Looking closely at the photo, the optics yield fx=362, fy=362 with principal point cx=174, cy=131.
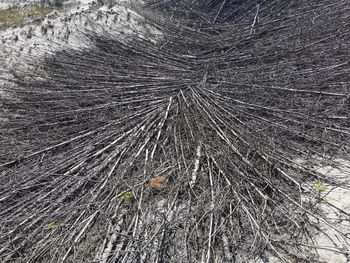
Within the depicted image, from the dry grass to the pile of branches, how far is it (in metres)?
3.10

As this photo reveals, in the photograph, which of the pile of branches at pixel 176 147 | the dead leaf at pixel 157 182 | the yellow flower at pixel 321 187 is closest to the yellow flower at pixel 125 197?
the pile of branches at pixel 176 147

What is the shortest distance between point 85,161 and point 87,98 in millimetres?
1236

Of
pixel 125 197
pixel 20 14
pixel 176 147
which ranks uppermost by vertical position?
pixel 20 14

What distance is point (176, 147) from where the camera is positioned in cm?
359

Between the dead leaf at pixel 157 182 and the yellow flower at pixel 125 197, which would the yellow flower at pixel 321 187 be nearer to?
the dead leaf at pixel 157 182

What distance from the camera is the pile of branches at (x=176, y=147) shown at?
2816mm

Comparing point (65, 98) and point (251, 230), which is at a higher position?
point (65, 98)

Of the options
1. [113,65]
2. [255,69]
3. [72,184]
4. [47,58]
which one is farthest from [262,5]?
[72,184]

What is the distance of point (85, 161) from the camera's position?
359 centimetres

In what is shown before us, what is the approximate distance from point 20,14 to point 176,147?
23.5 feet

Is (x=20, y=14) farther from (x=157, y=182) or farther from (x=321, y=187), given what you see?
(x=321, y=187)

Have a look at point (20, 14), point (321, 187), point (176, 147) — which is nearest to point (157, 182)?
point (176, 147)

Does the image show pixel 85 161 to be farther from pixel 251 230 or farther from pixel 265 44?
pixel 265 44

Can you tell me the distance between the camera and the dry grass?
8.10 metres
